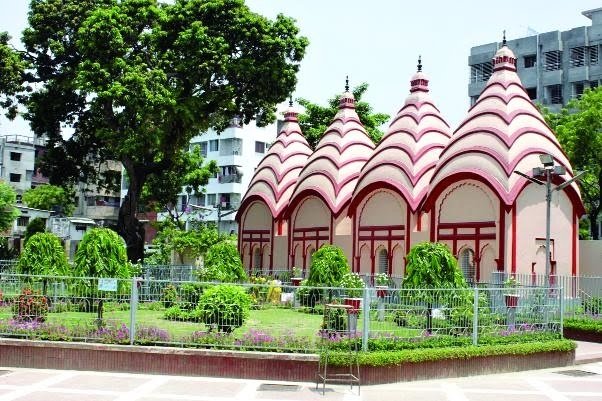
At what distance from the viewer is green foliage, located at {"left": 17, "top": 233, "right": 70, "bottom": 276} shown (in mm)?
20016

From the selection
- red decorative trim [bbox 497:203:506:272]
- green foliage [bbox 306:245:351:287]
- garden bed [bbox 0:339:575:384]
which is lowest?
garden bed [bbox 0:339:575:384]

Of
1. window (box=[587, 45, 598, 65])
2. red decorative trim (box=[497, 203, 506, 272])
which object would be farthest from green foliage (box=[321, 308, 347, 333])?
window (box=[587, 45, 598, 65])

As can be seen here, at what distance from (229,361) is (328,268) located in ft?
33.5

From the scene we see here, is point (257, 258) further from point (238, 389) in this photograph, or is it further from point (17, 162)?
point (17, 162)

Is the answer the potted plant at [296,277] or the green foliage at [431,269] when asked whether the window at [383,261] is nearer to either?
the potted plant at [296,277]

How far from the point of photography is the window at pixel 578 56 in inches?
1831

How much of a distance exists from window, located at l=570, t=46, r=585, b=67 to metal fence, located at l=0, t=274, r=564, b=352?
3542 centimetres

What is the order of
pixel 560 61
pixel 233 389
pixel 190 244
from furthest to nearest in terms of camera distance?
pixel 560 61 → pixel 190 244 → pixel 233 389

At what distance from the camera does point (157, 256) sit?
36125 millimetres

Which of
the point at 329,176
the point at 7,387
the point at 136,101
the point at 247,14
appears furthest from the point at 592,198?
the point at 7,387

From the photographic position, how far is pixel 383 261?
2839cm

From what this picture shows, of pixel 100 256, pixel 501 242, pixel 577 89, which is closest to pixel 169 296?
pixel 100 256

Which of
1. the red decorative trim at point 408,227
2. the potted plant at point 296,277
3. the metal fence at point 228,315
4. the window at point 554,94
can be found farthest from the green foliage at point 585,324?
the window at point 554,94

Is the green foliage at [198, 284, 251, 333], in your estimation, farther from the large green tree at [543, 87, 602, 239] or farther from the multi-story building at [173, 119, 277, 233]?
the multi-story building at [173, 119, 277, 233]
